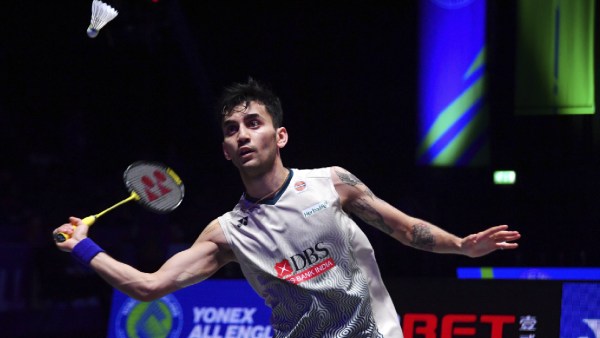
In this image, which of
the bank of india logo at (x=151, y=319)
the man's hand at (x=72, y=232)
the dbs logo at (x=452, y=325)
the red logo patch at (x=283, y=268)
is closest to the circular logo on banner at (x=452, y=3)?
the dbs logo at (x=452, y=325)

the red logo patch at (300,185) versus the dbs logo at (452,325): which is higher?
the red logo patch at (300,185)

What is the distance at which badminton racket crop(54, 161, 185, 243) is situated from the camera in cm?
Result: 409

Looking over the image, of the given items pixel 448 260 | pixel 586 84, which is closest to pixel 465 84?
pixel 586 84

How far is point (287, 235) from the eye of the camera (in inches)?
135

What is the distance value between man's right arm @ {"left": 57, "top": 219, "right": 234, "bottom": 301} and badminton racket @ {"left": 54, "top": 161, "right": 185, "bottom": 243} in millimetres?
571

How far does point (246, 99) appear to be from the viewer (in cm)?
363

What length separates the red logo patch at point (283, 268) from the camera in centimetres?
338

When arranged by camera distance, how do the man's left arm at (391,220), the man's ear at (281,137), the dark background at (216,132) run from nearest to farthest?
the man's left arm at (391,220), the man's ear at (281,137), the dark background at (216,132)

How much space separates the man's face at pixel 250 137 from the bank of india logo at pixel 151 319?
2571 millimetres

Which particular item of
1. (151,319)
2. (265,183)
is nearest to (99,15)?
(265,183)

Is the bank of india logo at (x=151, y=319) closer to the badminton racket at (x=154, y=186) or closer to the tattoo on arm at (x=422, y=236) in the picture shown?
the badminton racket at (x=154, y=186)

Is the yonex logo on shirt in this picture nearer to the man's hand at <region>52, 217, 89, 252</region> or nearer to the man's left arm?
the man's left arm

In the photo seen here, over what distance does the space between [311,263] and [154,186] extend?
3.50 ft

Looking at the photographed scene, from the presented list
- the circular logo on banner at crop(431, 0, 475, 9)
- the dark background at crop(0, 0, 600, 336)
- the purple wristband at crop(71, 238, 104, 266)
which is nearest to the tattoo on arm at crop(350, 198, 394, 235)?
the purple wristband at crop(71, 238, 104, 266)
